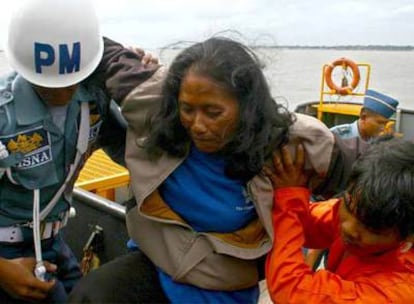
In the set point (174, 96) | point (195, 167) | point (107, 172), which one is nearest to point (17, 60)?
point (174, 96)

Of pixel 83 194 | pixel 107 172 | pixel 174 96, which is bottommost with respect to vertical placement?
pixel 107 172

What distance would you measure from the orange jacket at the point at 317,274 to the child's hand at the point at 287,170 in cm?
2

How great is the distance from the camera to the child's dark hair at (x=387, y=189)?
1103mm

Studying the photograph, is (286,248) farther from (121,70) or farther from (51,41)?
(51,41)

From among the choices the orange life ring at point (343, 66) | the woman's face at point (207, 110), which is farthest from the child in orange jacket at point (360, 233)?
the orange life ring at point (343, 66)

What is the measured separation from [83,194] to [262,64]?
1.05 meters

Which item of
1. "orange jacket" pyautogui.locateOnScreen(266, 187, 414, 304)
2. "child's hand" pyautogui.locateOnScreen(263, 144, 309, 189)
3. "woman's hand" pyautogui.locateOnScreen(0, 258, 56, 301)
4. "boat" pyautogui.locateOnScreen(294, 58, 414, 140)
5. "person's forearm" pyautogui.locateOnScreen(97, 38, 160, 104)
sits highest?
"person's forearm" pyautogui.locateOnScreen(97, 38, 160, 104)

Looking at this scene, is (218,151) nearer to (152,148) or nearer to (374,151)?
(152,148)

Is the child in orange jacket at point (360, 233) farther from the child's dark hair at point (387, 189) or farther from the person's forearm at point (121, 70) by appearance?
the person's forearm at point (121, 70)

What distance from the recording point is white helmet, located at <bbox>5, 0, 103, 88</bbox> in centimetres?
127

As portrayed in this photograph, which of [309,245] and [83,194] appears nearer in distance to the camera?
[309,245]

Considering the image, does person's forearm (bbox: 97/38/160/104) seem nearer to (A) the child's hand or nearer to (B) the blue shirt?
(B) the blue shirt

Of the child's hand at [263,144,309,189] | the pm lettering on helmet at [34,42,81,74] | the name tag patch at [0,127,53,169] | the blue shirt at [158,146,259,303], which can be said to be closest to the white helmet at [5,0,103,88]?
the pm lettering on helmet at [34,42,81,74]

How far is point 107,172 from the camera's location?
2.86m
